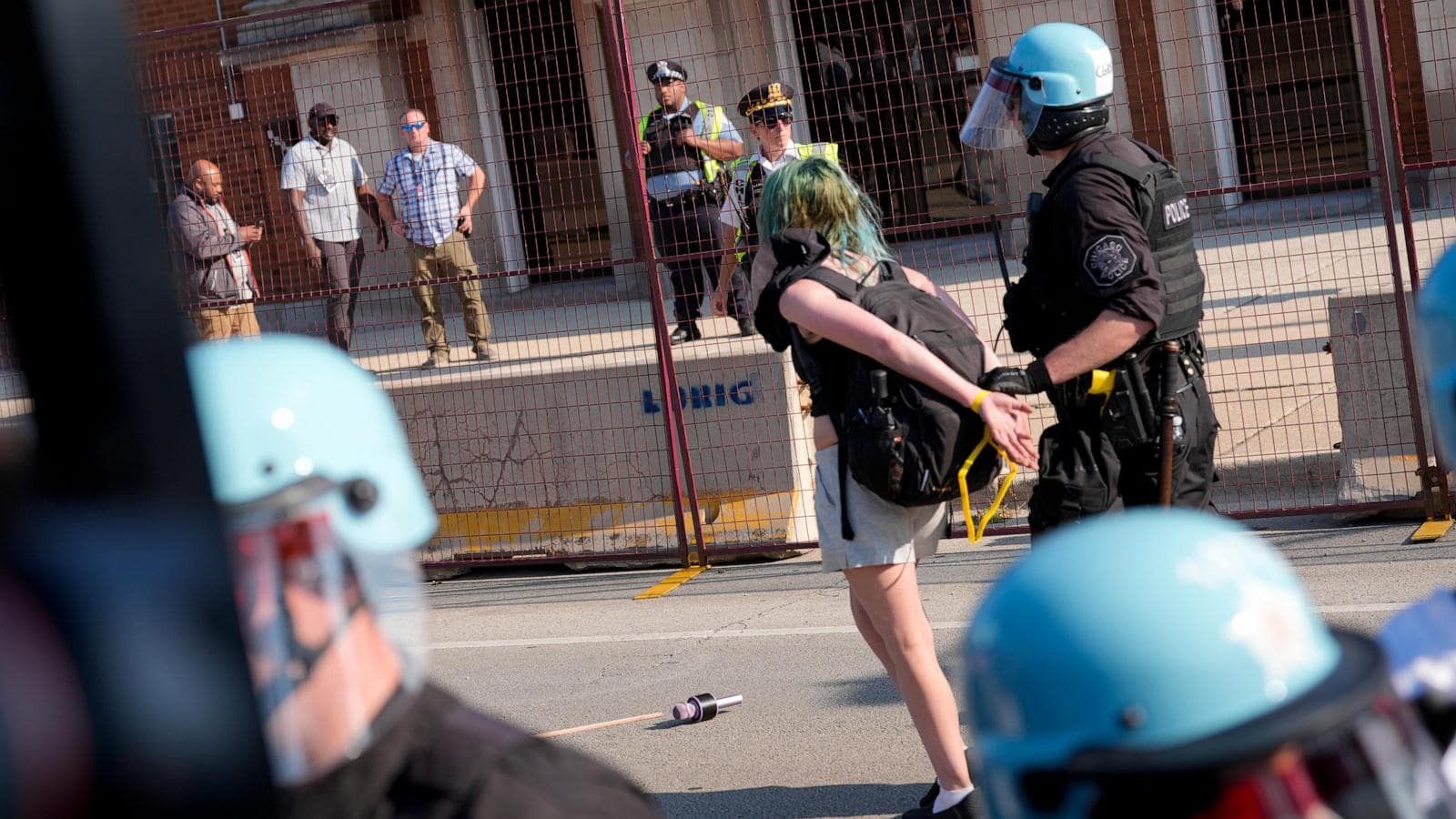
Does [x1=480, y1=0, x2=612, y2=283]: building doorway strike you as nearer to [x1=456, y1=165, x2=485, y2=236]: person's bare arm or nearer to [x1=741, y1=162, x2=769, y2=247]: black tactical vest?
[x1=456, y1=165, x2=485, y2=236]: person's bare arm

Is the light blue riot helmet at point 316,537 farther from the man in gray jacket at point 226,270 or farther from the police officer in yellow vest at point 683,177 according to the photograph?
the police officer in yellow vest at point 683,177

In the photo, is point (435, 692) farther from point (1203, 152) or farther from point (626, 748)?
point (1203, 152)

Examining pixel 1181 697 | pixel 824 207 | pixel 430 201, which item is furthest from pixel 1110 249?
pixel 430 201

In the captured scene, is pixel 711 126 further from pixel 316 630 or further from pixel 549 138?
pixel 316 630

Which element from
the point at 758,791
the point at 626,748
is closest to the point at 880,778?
the point at 758,791

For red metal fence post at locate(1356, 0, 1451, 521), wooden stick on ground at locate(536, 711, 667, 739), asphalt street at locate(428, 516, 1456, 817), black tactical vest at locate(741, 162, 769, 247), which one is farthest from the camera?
black tactical vest at locate(741, 162, 769, 247)

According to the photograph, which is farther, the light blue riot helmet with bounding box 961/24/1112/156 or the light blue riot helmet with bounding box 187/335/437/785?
the light blue riot helmet with bounding box 961/24/1112/156

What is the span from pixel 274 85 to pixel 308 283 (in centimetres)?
156

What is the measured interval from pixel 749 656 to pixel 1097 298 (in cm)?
280

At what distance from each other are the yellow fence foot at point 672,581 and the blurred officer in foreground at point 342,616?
5.51 m

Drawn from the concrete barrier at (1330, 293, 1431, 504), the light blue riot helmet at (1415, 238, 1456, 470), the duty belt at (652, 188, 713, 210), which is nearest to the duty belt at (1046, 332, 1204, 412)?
the light blue riot helmet at (1415, 238, 1456, 470)

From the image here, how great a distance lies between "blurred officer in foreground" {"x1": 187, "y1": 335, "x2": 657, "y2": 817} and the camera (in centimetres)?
140

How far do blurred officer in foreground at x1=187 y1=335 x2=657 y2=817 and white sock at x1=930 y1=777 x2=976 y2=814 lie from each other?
94.5 inches

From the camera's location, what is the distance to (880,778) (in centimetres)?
455
